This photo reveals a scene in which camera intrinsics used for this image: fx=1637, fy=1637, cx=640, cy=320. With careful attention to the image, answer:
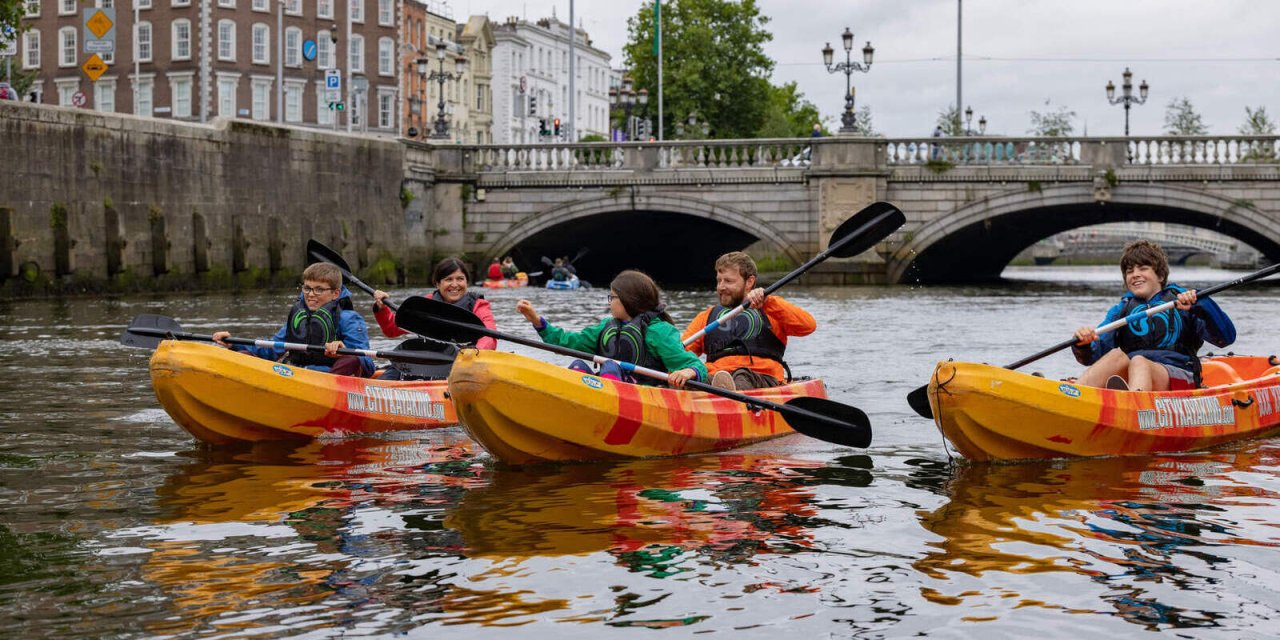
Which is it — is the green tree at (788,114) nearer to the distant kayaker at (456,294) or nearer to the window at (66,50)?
the window at (66,50)

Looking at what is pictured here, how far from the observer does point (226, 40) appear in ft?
207

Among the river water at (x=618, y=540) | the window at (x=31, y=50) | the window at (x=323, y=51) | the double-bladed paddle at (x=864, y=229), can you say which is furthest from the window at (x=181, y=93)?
the double-bladed paddle at (x=864, y=229)

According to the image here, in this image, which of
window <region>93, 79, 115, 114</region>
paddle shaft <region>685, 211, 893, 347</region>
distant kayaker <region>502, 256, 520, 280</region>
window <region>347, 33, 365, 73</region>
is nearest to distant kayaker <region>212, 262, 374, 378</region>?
paddle shaft <region>685, 211, 893, 347</region>

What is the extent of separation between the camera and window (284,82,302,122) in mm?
63969

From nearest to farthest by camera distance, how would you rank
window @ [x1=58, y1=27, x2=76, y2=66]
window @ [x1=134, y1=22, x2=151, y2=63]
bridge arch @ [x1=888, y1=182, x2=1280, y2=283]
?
bridge arch @ [x1=888, y1=182, x2=1280, y2=283] → window @ [x1=134, y1=22, x2=151, y2=63] → window @ [x1=58, y1=27, x2=76, y2=66]

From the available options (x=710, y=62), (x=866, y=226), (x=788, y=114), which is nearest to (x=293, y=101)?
(x=710, y=62)

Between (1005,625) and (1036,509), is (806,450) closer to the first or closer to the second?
(1036,509)

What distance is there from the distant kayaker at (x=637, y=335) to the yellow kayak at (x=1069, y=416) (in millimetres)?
1496

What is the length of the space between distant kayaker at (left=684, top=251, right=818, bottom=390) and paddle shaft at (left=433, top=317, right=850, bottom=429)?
531mm

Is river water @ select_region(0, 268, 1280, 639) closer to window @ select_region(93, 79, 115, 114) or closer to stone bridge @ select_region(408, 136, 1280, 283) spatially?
stone bridge @ select_region(408, 136, 1280, 283)

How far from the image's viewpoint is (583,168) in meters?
38.5

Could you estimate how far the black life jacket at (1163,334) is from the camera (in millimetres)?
9969

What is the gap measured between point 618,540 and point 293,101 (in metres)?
59.5

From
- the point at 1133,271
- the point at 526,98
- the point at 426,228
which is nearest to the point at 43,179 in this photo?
the point at 426,228
